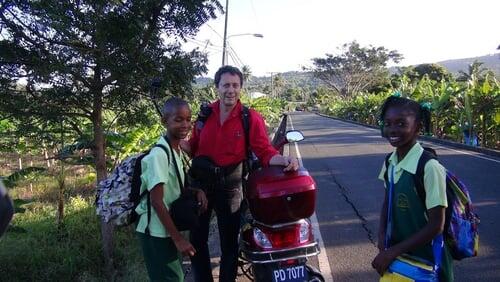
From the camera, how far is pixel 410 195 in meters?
2.22

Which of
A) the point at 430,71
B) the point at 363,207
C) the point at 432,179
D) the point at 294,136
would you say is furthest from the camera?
the point at 430,71

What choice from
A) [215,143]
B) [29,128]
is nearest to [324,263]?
[215,143]

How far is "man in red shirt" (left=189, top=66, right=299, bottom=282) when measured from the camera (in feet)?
10.9

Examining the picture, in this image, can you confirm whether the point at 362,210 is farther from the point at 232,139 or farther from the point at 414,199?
the point at 414,199

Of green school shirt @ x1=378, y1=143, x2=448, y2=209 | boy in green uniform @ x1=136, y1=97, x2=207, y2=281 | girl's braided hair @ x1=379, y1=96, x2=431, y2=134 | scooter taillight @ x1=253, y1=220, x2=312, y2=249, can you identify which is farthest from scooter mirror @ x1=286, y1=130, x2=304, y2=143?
green school shirt @ x1=378, y1=143, x2=448, y2=209

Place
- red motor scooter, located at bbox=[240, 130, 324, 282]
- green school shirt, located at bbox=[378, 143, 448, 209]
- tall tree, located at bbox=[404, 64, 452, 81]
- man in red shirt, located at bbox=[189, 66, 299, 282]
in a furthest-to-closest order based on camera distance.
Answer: tall tree, located at bbox=[404, 64, 452, 81] < man in red shirt, located at bbox=[189, 66, 299, 282] < red motor scooter, located at bbox=[240, 130, 324, 282] < green school shirt, located at bbox=[378, 143, 448, 209]

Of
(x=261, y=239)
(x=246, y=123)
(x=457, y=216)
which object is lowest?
(x=261, y=239)

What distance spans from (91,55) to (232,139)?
1518 millimetres

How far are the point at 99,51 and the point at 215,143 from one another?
1.37 meters

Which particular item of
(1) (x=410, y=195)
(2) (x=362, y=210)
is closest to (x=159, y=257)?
(1) (x=410, y=195)

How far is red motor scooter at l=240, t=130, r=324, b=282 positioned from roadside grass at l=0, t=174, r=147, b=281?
1.77 m

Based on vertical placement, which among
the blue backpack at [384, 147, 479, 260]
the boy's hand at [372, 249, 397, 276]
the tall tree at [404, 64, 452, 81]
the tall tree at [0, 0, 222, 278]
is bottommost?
the boy's hand at [372, 249, 397, 276]

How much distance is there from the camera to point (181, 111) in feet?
9.01

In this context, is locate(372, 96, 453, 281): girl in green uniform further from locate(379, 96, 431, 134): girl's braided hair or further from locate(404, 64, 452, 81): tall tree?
locate(404, 64, 452, 81): tall tree
